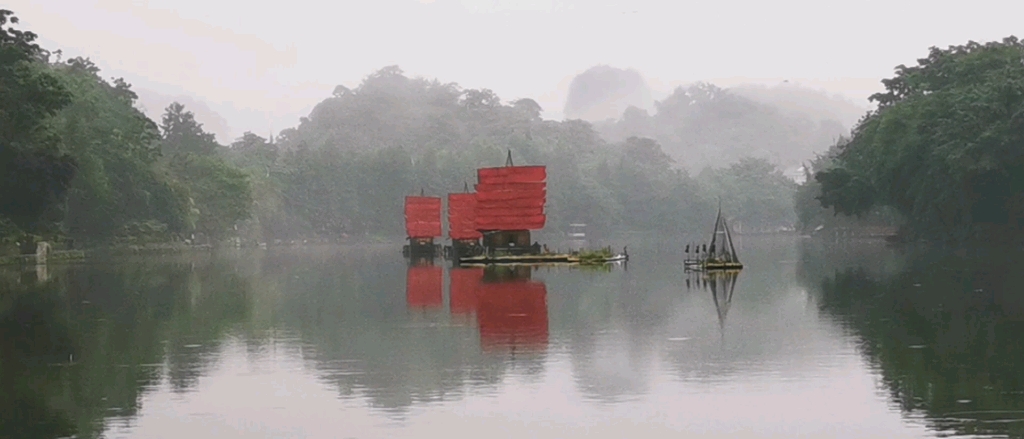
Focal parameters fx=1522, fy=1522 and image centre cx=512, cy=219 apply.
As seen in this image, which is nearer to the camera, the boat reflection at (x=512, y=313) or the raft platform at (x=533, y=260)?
the boat reflection at (x=512, y=313)

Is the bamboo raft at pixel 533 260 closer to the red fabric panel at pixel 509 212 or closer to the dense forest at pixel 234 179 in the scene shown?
the red fabric panel at pixel 509 212

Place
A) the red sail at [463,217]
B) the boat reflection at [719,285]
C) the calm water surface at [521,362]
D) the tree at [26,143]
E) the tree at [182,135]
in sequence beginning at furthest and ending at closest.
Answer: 1. the tree at [182,135]
2. the red sail at [463,217]
3. the tree at [26,143]
4. the boat reflection at [719,285]
5. the calm water surface at [521,362]

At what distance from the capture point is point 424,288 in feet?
139

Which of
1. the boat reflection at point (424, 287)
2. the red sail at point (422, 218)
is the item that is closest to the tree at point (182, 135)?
the red sail at point (422, 218)

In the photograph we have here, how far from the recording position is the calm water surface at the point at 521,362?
52.5 ft

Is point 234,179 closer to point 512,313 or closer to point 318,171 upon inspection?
point 318,171

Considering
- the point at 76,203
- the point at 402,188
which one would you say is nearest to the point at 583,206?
the point at 402,188

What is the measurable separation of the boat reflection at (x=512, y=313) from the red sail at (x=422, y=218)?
35.6m

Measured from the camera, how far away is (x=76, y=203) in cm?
8662

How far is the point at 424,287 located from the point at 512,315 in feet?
41.6

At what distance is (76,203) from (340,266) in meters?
27.4

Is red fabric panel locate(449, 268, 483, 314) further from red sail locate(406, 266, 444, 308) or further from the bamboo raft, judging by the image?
the bamboo raft

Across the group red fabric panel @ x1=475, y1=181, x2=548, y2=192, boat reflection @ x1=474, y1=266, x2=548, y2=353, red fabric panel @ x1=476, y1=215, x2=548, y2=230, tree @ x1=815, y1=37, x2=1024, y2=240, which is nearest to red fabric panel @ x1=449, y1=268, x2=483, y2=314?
boat reflection @ x1=474, y1=266, x2=548, y2=353

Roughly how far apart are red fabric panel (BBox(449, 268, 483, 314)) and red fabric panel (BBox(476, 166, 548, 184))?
849 cm
